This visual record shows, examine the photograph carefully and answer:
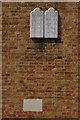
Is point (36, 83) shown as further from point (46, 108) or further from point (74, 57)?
point (74, 57)

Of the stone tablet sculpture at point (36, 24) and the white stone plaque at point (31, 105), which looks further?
the white stone plaque at point (31, 105)

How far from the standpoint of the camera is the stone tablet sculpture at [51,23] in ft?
25.3

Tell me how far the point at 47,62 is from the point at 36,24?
964mm

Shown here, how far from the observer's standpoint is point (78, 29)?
7781 mm

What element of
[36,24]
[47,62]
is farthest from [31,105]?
[36,24]

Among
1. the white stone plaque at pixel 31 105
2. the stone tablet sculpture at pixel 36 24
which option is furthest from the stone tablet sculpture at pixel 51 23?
the white stone plaque at pixel 31 105

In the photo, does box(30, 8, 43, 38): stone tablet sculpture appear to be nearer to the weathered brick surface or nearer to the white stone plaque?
the weathered brick surface

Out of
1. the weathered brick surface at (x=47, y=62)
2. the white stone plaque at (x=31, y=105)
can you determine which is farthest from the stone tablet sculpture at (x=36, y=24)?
the white stone plaque at (x=31, y=105)

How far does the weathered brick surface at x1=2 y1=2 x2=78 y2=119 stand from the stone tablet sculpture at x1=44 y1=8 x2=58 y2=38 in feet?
0.42

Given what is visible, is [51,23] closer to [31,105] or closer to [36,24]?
[36,24]

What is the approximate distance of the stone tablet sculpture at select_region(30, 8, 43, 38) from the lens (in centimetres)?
769

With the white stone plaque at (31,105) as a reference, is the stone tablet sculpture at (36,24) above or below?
above

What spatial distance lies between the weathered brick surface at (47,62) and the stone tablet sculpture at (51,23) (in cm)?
13

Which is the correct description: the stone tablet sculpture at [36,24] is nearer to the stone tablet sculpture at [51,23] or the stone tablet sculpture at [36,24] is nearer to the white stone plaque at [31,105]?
the stone tablet sculpture at [51,23]
